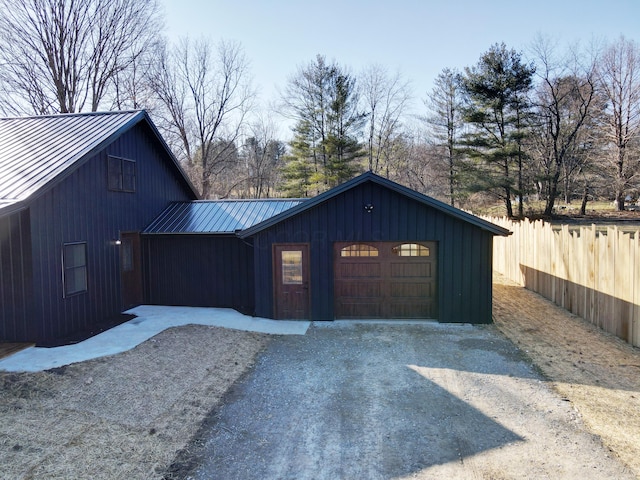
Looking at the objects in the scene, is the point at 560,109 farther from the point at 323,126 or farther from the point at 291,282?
the point at 291,282

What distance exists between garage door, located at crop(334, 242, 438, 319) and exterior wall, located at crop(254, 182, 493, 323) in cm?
23

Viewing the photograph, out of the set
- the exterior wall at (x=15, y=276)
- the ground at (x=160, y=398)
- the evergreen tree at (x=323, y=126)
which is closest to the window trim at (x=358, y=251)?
the ground at (x=160, y=398)

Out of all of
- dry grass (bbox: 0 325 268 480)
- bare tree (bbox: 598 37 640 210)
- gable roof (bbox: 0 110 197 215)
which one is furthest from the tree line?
dry grass (bbox: 0 325 268 480)

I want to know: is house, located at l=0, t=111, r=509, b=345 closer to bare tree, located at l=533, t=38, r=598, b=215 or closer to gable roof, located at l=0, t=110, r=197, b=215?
gable roof, located at l=0, t=110, r=197, b=215

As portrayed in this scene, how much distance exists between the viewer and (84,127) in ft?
Answer: 34.7

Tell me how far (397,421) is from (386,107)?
93.5 feet

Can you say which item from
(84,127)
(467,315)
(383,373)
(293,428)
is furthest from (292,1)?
(293,428)

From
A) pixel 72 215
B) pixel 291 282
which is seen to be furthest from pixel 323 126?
pixel 72 215

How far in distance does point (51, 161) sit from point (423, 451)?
348 inches

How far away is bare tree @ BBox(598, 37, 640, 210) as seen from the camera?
2528 cm

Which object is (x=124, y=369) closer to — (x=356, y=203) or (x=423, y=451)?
(x=423, y=451)

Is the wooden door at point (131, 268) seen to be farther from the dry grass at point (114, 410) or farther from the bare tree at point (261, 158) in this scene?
the bare tree at point (261, 158)

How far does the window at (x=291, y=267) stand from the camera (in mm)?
10258

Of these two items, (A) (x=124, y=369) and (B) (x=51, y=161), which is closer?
(A) (x=124, y=369)
